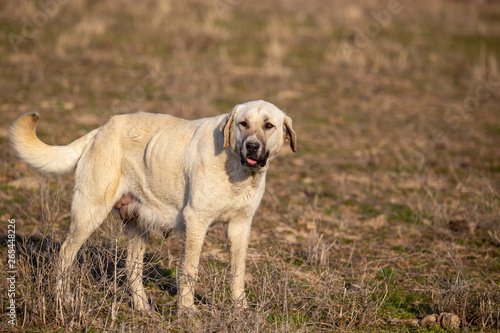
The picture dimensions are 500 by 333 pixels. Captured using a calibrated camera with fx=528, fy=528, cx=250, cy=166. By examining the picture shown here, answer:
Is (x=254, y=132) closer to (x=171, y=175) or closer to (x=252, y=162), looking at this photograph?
(x=252, y=162)

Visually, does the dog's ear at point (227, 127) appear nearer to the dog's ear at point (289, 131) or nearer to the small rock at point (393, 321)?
the dog's ear at point (289, 131)

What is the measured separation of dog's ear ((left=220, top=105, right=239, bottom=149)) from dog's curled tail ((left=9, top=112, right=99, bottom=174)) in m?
1.32

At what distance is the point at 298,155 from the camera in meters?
9.15

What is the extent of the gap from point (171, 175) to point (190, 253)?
695 mm

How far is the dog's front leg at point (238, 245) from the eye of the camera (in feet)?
14.3

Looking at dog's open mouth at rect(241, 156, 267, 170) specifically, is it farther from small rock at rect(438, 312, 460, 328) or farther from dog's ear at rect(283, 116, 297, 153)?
small rock at rect(438, 312, 460, 328)

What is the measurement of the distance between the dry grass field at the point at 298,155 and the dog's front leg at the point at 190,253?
115mm

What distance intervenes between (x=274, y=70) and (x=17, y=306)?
1030 cm

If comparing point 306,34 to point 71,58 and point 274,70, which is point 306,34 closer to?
point 274,70

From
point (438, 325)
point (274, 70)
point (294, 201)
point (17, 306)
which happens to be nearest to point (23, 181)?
point (17, 306)

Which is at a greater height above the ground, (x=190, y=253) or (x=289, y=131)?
(x=289, y=131)

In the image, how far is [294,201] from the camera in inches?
287

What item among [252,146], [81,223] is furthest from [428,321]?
[81,223]

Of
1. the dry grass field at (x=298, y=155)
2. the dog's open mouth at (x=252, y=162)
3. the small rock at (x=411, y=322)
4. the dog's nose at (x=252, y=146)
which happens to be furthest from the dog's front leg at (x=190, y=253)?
the small rock at (x=411, y=322)
